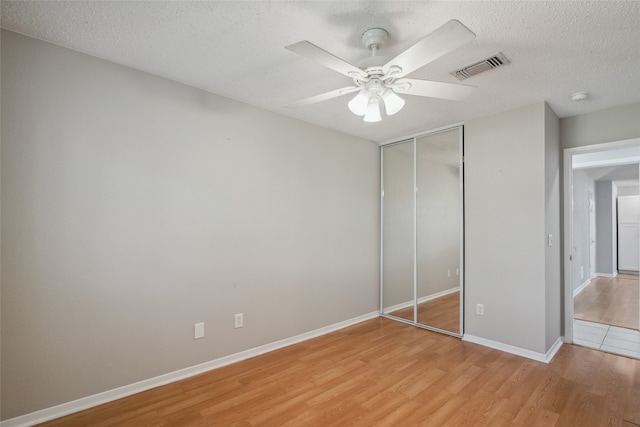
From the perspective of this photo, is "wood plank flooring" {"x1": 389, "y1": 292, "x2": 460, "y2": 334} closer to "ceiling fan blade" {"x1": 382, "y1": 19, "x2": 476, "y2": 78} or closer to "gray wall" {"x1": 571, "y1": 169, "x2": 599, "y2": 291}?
"ceiling fan blade" {"x1": 382, "y1": 19, "x2": 476, "y2": 78}

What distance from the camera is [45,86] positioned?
193 cm

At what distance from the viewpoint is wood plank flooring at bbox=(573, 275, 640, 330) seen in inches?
153

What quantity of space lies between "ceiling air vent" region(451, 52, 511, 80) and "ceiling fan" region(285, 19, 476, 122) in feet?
1.99

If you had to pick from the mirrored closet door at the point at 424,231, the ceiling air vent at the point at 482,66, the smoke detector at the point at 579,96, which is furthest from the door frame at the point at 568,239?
the ceiling air vent at the point at 482,66

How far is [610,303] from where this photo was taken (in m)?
4.63

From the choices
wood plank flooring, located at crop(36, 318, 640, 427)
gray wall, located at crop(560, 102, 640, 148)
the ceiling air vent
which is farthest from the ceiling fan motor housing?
gray wall, located at crop(560, 102, 640, 148)

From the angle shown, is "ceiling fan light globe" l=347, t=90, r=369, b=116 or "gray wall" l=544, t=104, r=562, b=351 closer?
"ceiling fan light globe" l=347, t=90, r=369, b=116

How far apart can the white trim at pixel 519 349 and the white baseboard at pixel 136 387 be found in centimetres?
179

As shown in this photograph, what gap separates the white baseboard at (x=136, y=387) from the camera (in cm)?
185

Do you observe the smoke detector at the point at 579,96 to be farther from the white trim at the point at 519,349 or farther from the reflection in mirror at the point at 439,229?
the white trim at the point at 519,349

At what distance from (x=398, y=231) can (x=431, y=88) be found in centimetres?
258

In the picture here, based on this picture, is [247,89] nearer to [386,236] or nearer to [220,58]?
[220,58]

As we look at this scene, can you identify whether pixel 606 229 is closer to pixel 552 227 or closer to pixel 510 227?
pixel 552 227

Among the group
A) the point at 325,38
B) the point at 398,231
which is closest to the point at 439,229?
the point at 398,231
